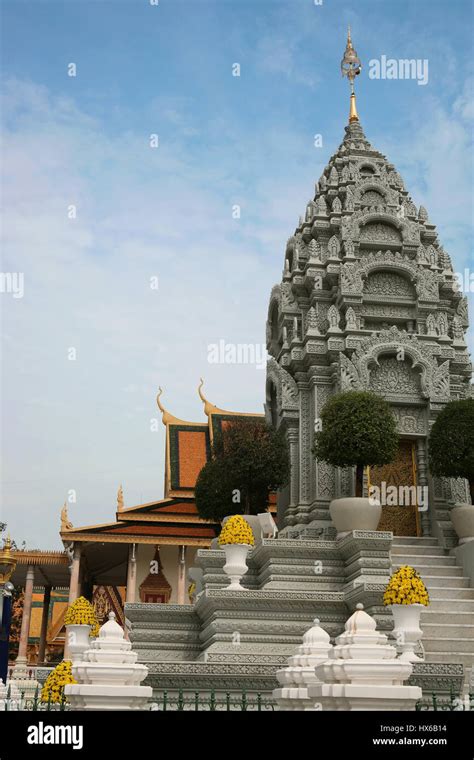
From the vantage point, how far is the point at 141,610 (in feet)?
42.5

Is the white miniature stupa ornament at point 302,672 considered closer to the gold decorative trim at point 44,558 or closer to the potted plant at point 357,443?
the potted plant at point 357,443

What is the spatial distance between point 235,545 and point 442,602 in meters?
3.53

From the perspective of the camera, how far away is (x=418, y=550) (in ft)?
50.9

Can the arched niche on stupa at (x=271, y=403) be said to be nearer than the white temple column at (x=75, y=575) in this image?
Yes

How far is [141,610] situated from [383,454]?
201 inches

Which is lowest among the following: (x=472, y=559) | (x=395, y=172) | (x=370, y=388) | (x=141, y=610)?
(x=141, y=610)

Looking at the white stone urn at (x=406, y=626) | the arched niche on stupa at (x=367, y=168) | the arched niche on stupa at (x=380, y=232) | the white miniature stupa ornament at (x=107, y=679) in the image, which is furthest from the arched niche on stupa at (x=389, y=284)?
the white miniature stupa ornament at (x=107, y=679)

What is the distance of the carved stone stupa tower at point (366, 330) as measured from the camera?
55.5 ft

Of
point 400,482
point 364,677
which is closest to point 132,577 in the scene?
point 400,482

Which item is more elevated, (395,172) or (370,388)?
(395,172)

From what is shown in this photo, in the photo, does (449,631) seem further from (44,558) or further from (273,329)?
(44,558)

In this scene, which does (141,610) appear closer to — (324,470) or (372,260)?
(324,470)
